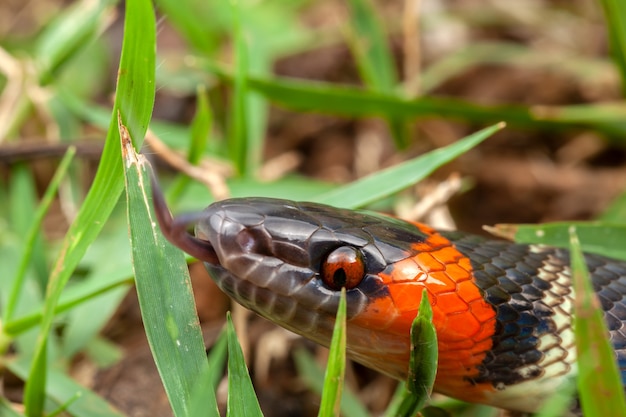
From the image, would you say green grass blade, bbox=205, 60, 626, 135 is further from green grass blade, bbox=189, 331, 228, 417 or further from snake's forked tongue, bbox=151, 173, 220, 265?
green grass blade, bbox=189, 331, 228, 417

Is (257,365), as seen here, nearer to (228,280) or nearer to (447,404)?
(447,404)

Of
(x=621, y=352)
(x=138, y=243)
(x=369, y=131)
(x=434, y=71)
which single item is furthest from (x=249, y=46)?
(x=621, y=352)

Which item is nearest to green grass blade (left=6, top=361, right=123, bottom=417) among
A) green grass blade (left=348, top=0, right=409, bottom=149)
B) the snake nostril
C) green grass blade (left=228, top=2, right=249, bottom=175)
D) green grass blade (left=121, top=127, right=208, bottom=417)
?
green grass blade (left=121, top=127, right=208, bottom=417)

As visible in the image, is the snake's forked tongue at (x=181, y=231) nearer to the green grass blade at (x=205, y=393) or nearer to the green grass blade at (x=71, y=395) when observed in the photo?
the green grass blade at (x=205, y=393)

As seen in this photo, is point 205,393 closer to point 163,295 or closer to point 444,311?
point 163,295

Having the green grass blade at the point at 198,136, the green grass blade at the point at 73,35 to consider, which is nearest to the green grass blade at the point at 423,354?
the green grass blade at the point at 198,136

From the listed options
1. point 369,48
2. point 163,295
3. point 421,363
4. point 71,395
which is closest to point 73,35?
point 369,48
